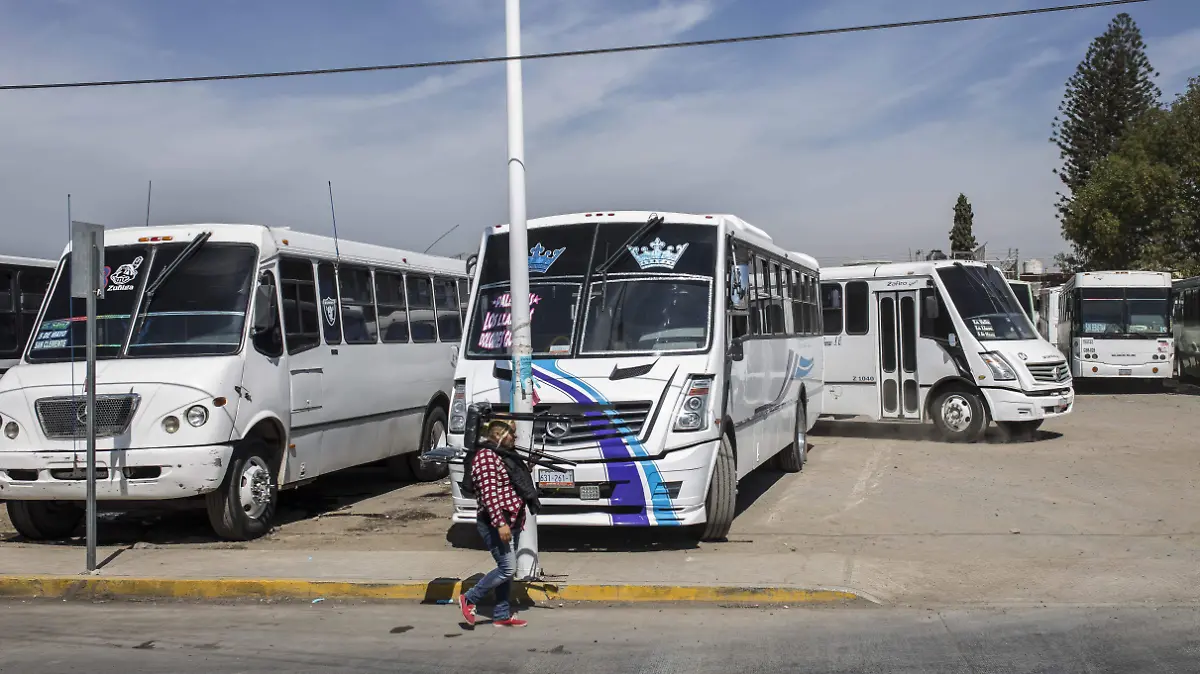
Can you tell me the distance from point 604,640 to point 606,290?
12.3 ft

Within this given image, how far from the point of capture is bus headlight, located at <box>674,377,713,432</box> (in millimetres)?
9469

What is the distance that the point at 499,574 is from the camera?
25.0 feet

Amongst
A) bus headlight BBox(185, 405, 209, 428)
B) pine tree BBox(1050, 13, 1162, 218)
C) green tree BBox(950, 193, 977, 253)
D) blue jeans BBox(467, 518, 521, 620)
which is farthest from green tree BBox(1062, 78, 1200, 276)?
blue jeans BBox(467, 518, 521, 620)

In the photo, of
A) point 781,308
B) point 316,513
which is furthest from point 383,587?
point 781,308

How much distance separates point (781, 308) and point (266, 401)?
6018mm

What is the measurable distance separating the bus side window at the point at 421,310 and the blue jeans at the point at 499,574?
7.12 meters

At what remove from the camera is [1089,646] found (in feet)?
22.5

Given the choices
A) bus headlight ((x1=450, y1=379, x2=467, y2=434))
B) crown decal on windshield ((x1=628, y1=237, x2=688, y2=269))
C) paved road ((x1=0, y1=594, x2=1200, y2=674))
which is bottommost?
paved road ((x1=0, y1=594, x2=1200, y2=674))

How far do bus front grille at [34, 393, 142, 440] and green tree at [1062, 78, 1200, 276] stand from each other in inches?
1650

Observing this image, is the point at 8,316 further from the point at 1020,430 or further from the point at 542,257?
the point at 1020,430

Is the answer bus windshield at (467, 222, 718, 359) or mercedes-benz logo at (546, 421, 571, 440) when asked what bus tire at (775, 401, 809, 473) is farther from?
mercedes-benz logo at (546, 421, 571, 440)

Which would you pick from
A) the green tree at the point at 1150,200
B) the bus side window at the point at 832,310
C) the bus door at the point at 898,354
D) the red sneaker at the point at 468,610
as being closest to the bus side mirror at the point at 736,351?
the red sneaker at the point at 468,610

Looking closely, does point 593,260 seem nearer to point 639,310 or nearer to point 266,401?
point 639,310

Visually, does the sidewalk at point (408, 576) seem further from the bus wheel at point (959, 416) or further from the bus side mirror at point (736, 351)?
the bus wheel at point (959, 416)
